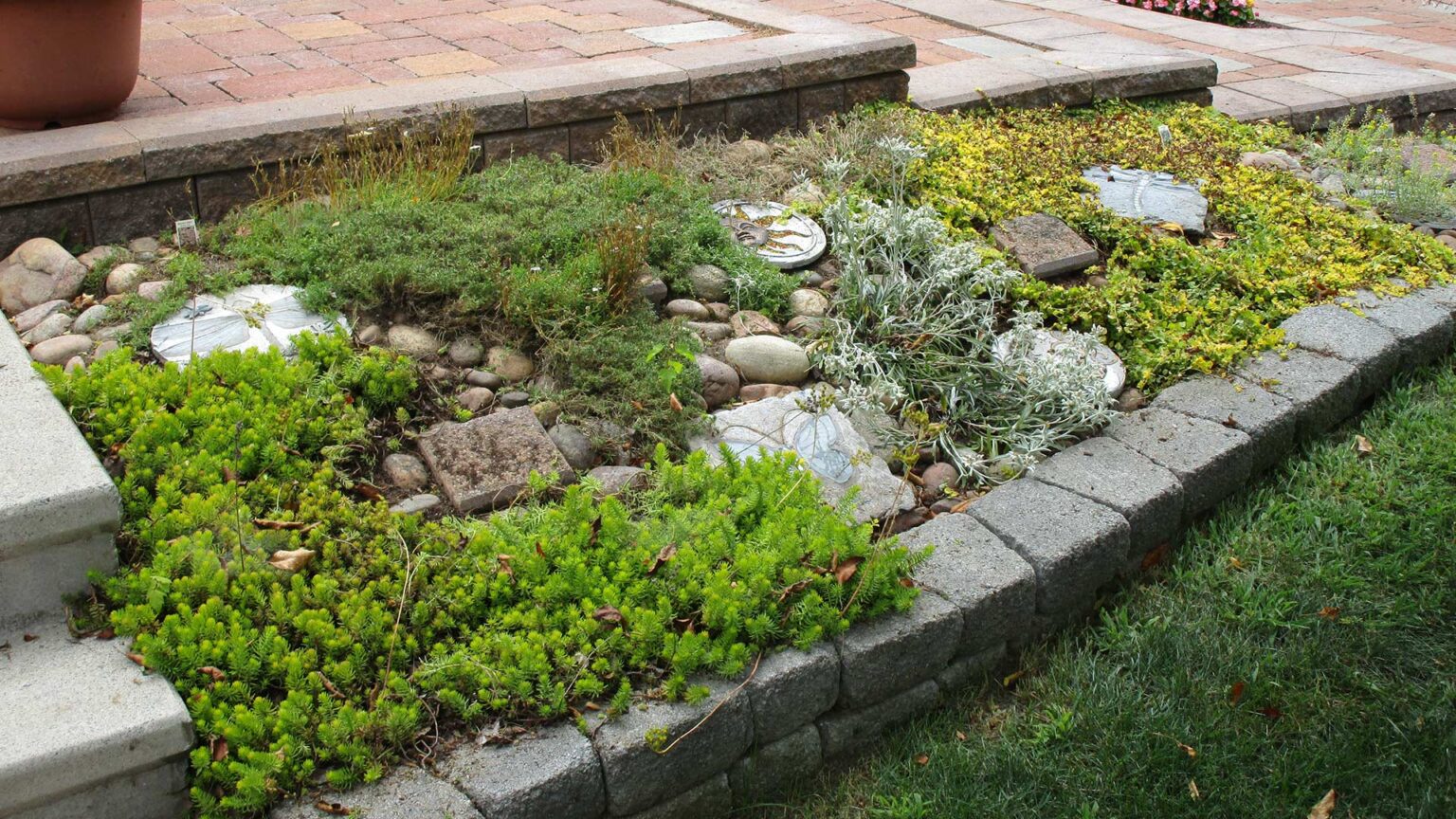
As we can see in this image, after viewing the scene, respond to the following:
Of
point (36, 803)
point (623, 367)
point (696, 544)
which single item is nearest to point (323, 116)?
point (623, 367)

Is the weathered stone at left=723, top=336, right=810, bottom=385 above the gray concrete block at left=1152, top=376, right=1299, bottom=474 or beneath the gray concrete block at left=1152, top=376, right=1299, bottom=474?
above

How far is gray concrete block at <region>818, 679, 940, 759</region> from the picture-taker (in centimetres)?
284

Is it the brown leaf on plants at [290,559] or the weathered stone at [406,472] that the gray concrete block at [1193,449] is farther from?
the brown leaf on plants at [290,559]

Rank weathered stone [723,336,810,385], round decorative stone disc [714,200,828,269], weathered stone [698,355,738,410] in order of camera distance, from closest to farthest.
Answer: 1. weathered stone [698,355,738,410]
2. weathered stone [723,336,810,385]
3. round decorative stone disc [714,200,828,269]

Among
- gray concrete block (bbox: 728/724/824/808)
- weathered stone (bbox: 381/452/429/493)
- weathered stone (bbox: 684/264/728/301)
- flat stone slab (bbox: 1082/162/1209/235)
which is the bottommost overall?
gray concrete block (bbox: 728/724/824/808)

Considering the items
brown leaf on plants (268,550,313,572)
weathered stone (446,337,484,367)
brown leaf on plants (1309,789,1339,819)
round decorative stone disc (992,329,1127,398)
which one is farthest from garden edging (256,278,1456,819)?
weathered stone (446,337,484,367)

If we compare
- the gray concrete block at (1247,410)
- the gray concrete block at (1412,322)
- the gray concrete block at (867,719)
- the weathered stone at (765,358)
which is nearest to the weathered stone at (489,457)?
the weathered stone at (765,358)

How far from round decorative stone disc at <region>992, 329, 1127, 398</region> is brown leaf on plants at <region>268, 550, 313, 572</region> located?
209 centimetres

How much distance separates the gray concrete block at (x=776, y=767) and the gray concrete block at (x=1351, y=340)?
238 centimetres

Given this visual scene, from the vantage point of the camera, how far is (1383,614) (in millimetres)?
3279

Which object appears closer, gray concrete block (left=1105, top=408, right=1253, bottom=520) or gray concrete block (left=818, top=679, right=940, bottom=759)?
gray concrete block (left=818, top=679, right=940, bottom=759)

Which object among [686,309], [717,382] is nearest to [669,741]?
[717,382]

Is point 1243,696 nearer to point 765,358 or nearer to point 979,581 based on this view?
point 979,581

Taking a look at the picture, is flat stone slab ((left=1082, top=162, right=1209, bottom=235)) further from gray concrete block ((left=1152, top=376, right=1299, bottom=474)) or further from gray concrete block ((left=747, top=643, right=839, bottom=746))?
gray concrete block ((left=747, top=643, right=839, bottom=746))
